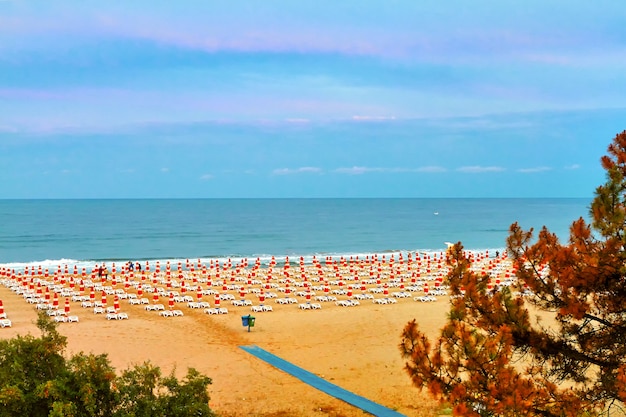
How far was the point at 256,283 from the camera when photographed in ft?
105

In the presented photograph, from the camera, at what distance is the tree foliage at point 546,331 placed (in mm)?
6387

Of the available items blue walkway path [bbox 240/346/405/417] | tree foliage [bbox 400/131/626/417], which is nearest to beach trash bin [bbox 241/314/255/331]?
blue walkway path [bbox 240/346/405/417]

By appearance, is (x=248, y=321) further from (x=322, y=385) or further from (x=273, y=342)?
(x=322, y=385)

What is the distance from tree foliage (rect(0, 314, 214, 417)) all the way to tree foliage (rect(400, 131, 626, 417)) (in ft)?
11.0

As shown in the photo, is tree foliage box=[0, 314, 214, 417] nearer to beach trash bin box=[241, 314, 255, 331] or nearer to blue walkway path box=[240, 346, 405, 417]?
blue walkway path box=[240, 346, 405, 417]

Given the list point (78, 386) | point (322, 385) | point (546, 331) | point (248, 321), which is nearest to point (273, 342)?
point (248, 321)

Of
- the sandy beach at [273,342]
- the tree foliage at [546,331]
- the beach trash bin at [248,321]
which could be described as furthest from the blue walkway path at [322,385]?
the tree foliage at [546,331]

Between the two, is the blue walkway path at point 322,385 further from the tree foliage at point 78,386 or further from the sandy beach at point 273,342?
the tree foliage at point 78,386

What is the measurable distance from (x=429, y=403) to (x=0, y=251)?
53.4 meters

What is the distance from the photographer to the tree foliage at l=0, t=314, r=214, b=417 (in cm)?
731

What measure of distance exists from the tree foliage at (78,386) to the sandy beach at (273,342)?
168 inches

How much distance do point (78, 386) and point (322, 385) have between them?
7.44m

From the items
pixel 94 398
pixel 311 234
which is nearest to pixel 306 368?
pixel 94 398

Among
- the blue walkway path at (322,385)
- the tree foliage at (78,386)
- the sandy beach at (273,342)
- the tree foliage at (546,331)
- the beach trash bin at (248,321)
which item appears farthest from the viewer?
the beach trash bin at (248,321)
